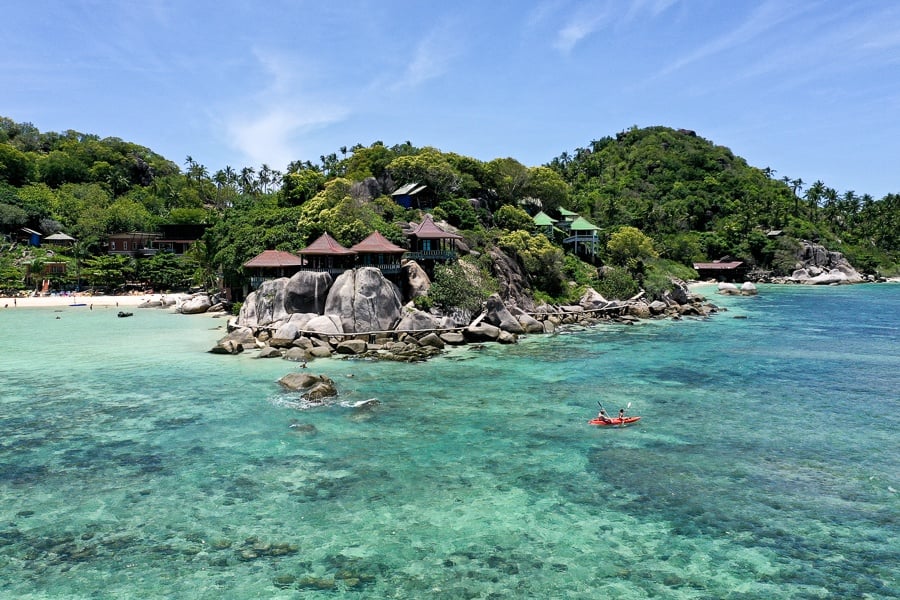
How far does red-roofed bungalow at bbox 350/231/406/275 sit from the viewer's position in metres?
45.4

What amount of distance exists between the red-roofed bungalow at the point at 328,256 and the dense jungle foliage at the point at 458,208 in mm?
2587

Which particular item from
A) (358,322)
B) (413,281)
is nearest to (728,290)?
(413,281)

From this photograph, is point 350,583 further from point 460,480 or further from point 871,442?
point 871,442

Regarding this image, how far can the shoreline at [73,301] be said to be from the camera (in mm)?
70688

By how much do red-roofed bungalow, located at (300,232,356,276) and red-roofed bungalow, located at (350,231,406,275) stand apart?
30.9 inches

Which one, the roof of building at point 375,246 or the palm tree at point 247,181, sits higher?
the palm tree at point 247,181

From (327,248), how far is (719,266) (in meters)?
94.5

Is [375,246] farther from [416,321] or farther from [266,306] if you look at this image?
[266,306]

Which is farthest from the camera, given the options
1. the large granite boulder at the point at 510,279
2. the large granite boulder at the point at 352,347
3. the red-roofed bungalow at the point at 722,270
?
the red-roofed bungalow at the point at 722,270

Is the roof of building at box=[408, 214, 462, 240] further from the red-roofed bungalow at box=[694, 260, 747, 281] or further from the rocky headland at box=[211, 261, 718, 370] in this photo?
the red-roofed bungalow at box=[694, 260, 747, 281]

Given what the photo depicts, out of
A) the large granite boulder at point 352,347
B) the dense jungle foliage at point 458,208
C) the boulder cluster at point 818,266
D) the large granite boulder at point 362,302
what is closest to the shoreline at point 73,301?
the dense jungle foliage at point 458,208

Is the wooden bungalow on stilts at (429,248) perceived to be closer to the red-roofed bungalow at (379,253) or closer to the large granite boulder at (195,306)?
the red-roofed bungalow at (379,253)

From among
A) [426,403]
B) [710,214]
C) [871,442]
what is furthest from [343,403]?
[710,214]

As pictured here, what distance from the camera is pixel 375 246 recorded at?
45.8 m
